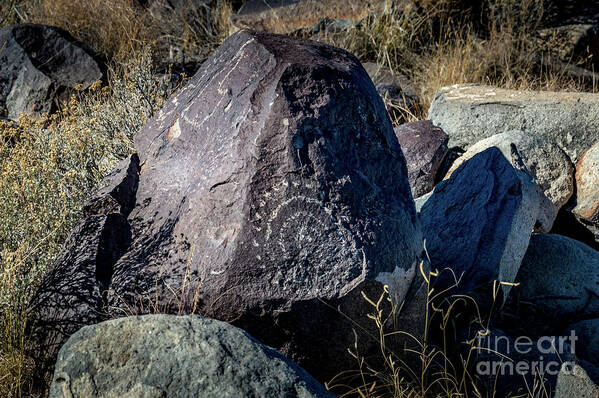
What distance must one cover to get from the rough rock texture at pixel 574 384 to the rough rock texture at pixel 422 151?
2.02 metres

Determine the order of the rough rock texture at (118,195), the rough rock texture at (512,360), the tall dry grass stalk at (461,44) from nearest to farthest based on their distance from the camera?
the rough rock texture at (512,360), the rough rock texture at (118,195), the tall dry grass stalk at (461,44)

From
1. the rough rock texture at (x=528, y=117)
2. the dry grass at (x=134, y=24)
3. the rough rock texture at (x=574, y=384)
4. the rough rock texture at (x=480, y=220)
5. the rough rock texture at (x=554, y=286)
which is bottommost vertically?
the rough rock texture at (x=554, y=286)

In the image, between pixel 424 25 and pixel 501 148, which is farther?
pixel 424 25

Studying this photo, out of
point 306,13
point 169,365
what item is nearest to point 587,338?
point 169,365

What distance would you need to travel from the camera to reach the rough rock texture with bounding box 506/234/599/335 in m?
3.49

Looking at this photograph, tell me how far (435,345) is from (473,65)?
4969mm

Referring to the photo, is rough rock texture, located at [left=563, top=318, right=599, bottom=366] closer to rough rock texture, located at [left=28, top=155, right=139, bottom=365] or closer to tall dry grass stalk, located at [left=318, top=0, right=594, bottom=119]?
rough rock texture, located at [left=28, top=155, right=139, bottom=365]

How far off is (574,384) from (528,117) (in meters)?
2.91

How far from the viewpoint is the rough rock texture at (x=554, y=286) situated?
349 centimetres

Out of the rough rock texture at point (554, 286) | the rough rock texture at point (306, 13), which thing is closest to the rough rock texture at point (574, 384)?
the rough rock texture at point (554, 286)

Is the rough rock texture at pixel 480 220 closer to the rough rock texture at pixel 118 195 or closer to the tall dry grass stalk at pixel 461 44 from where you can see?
the rough rock texture at pixel 118 195

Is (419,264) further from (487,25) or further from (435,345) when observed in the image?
(487,25)

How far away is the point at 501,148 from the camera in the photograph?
4047 millimetres

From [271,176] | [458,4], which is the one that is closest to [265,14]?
[458,4]
